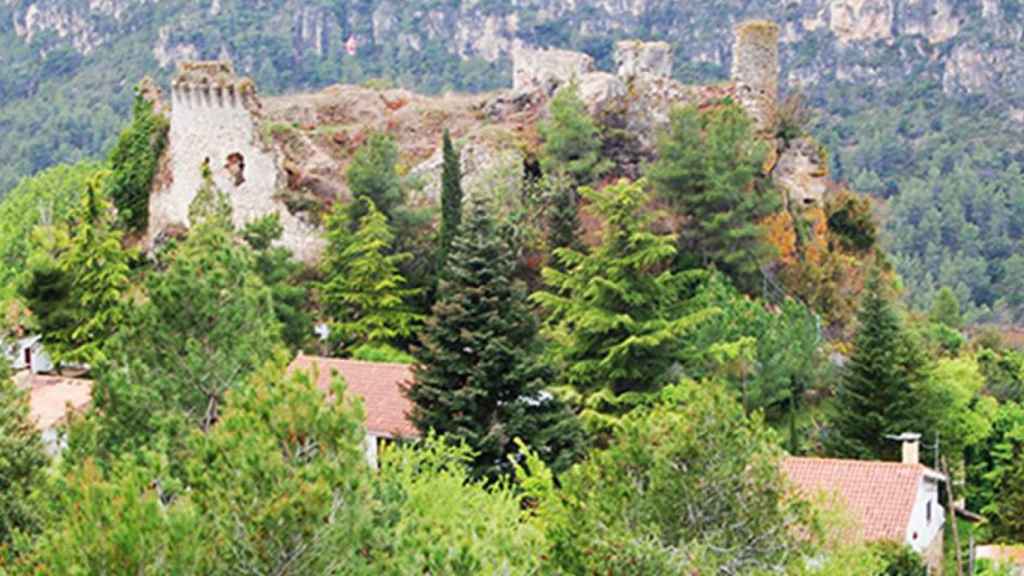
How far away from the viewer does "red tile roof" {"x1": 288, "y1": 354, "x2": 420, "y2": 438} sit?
34094 mm

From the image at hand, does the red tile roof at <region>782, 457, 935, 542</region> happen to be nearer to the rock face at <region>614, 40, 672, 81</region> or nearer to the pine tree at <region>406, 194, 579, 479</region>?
the pine tree at <region>406, 194, 579, 479</region>

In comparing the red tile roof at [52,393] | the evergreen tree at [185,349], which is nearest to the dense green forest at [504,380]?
the evergreen tree at [185,349]

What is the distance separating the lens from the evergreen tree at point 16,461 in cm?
2162

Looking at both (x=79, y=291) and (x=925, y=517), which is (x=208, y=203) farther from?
(x=925, y=517)

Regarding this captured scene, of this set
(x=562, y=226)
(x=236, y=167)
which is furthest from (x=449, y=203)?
(x=236, y=167)

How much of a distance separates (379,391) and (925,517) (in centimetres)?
1072

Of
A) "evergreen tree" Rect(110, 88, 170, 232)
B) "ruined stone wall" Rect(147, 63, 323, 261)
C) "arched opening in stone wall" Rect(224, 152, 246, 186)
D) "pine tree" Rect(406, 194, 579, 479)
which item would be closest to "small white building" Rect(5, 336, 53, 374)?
"ruined stone wall" Rect(147, 63, 323, 261)

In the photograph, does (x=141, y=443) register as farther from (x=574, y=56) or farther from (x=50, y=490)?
(x=574, y=56)

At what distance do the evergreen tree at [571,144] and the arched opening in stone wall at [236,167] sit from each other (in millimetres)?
7376

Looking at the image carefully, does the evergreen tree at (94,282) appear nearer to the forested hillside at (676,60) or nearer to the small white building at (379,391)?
the small white building at (379,391)

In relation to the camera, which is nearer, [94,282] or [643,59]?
[94,282]

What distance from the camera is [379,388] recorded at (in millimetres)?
35906

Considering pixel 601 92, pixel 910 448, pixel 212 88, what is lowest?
pixel 910 448

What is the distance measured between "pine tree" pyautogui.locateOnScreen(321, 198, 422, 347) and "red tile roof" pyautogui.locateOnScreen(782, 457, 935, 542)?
11992 mm
